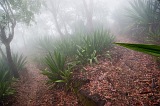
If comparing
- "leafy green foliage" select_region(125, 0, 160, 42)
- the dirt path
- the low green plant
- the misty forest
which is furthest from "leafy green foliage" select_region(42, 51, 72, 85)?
"leafy green foliage" select_region(125, 0, 160, 42)

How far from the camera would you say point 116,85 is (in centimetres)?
536

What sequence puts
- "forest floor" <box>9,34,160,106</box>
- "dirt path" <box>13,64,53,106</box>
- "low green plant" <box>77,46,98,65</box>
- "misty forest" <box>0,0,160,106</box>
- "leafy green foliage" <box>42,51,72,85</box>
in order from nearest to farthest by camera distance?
"forest floor" <box>9,34,160,106</box>
"misty forest" <box>0,0,160,106</box>
"leafy green foliage" <box>42,51,72,85</box>
"dirt path" <box>13,64,53,106</box>
"low green plant" <box>77,46,98,65</box>

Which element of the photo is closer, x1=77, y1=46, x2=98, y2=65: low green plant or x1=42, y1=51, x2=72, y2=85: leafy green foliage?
x1=42, y1=51, x2=72, y2=85: leafy green foliage

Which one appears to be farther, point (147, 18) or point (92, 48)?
point (147, 18)

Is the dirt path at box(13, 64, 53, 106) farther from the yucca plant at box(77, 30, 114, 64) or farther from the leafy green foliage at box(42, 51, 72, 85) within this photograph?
the yucca plant at box(77, 30, 114, 64)

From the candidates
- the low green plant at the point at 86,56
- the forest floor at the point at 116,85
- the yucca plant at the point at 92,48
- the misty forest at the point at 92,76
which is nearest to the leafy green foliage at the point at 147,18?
the misty forest at the point at 92,76

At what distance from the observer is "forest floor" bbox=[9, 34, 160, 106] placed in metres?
4.69

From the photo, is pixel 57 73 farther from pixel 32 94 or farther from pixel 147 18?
pixel 147 18

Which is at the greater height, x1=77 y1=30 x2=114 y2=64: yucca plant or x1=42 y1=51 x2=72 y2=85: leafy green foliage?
x1=77 y1=30 x2=114 y2=64: yucca plant

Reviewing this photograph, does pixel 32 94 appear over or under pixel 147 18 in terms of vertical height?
under

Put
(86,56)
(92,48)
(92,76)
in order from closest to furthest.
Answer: (92,76), (86,56), (92,48)

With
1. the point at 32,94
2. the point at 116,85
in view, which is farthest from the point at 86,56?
the point at 32,94

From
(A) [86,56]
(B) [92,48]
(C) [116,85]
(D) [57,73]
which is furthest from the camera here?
(B) [92,48]

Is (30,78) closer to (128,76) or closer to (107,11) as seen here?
(128,76)
